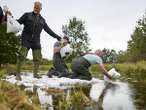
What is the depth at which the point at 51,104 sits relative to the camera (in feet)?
26.6

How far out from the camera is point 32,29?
1532 cm

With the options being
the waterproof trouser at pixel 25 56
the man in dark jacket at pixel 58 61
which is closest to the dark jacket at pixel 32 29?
the waterproof trouser at pixel 25 56

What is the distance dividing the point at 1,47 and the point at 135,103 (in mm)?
52520

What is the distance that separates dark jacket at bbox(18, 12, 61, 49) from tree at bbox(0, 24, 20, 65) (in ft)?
138

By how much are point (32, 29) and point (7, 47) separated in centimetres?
4851

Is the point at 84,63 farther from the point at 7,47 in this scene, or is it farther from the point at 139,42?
the point at 7,47

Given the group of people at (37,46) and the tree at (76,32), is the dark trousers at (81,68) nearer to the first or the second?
the group of people at (37,46)

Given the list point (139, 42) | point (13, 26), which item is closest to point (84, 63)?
point (13, 26)

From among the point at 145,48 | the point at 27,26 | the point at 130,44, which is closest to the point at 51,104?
the point at 27,26

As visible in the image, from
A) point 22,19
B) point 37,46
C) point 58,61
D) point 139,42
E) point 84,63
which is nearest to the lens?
point 22,19

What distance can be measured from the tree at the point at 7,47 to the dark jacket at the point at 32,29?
41.9m

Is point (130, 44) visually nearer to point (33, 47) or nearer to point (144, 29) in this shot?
point (144, 29)

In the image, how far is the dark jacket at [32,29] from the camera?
15.1 meters

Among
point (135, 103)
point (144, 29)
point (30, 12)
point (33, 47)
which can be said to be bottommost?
point (135, 103)
